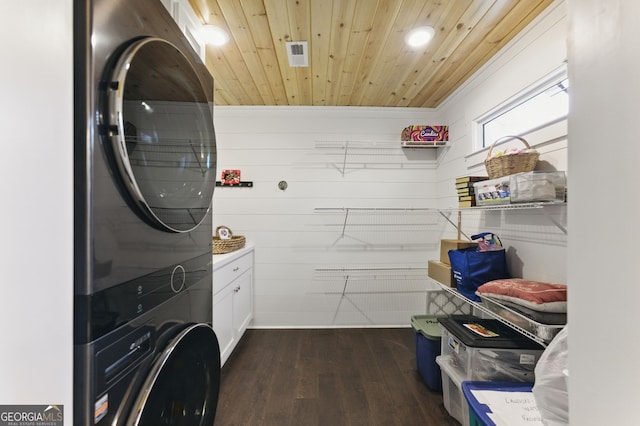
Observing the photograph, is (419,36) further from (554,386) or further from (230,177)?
(230,177)

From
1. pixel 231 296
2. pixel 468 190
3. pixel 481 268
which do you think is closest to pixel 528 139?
pixel 468 190

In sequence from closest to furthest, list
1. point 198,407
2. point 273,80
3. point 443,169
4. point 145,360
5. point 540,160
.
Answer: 1. point 145,360
2. point 198,407
3. point 540,160
4. point 273,80
5. point 443,169

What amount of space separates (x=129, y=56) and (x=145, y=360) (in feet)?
2.26

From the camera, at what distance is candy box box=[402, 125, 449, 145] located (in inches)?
101

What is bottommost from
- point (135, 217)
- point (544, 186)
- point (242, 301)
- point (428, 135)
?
point (242, 301)

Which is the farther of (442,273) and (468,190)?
(442,273)

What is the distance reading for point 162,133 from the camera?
703mm

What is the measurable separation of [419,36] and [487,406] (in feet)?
6.46

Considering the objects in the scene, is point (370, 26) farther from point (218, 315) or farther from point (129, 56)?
point (218, 315)

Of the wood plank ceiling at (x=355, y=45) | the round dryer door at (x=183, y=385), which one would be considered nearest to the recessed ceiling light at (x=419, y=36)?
the wood plank ceiling at (x=355, y=45)

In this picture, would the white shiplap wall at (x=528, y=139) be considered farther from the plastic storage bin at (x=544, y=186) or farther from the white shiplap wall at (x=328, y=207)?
the white shiplap wall at (x=328, y=207)

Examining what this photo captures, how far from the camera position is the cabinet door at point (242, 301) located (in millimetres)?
2143
